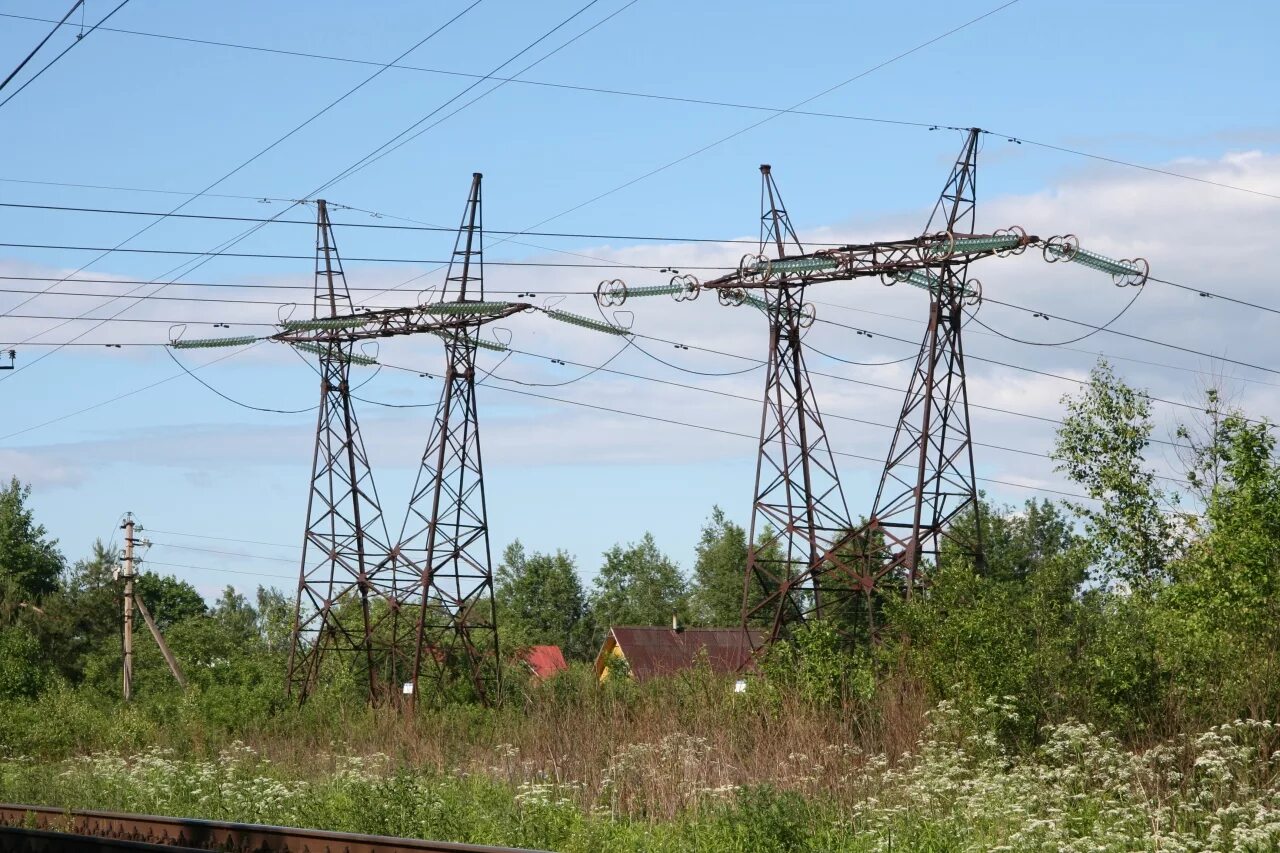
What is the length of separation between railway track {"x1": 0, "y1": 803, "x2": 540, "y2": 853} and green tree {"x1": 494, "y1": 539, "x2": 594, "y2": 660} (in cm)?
10125

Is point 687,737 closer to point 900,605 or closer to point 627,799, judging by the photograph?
point 627,799

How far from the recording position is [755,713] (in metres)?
24.5

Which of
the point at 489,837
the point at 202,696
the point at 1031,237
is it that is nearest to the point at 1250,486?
the point at 1031,237

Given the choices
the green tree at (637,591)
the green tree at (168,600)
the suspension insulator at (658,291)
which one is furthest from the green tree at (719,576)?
the suspension insulator at (658,291)

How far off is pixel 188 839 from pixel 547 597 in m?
107

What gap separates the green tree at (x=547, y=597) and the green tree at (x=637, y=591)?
149 cm

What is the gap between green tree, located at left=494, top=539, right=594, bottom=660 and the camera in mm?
122500

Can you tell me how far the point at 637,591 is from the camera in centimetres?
12594

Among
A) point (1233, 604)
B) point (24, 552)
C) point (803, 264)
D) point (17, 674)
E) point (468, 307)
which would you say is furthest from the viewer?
point (24, 552)

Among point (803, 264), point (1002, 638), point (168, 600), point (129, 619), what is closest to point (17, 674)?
point (129, 619)

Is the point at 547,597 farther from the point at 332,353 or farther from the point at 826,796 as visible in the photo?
the point at 826,796

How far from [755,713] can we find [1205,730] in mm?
7532

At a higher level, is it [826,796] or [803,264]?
[803,264]

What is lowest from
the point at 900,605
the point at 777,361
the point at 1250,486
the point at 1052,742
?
the point at 1052,742
